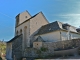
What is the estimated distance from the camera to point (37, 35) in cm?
3656

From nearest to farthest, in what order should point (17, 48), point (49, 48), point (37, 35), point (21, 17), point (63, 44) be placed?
point (63, 44) → point (49, 48) → point (17, 48) → point (37, 35) → point (21, 17)

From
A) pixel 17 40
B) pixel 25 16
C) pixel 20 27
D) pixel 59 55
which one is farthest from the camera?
pixel 25 16

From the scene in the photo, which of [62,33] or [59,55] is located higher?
[62,33]

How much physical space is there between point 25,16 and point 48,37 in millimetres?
15356

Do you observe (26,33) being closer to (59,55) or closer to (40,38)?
(40,38)

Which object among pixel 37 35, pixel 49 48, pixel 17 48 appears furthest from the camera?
pixel 37 35

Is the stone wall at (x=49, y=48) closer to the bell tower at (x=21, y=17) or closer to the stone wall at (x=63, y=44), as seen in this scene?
the stone wall at (x=63, y=44)

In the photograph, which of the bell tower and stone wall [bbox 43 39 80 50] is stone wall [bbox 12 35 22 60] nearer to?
stone wall [bbox 43 39 80 50]

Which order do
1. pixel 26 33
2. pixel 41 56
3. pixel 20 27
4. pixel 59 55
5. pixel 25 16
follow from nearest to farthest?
1. pixel 59 55
2. pixel 41 56
3. pixel 26 33
4. pixel 20 27
5. pixel 25 16

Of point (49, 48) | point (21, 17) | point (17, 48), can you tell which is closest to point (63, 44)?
point (49, 48)

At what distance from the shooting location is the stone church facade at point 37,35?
32562 mm

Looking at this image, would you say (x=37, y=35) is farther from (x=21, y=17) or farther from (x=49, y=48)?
(x=21, y=17)

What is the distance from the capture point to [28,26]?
3791cm

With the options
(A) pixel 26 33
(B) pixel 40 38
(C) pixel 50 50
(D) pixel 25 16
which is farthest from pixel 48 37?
(D) pixel 25 16
